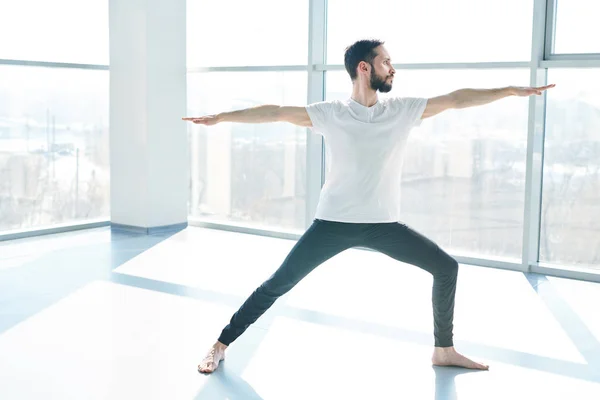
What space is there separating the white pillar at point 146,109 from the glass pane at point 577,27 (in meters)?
2.98

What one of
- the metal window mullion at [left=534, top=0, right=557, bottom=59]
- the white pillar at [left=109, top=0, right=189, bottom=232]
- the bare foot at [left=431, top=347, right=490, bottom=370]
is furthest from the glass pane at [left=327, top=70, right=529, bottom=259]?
the bare foot at [left=431, top=347, right=490, bottom=370]

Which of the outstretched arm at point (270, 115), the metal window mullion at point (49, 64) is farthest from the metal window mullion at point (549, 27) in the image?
the metal window mullion at point (49, 64)

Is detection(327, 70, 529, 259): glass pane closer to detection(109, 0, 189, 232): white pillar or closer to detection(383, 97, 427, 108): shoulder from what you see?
detection(109, 0, 189, 232): white pillar

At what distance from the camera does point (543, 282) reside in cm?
480

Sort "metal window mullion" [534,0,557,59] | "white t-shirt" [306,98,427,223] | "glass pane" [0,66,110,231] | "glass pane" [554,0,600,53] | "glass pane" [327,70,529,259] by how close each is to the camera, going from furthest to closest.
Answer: "glass pane" [0,66,110,231]
"glass pane" [327,70,529,259]
"metal window mullion" [534,0,557,59]
"glass pane" [554,0,600,53]
"white t-shirt" [306,98,427,223]

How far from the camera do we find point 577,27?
15.9 feet

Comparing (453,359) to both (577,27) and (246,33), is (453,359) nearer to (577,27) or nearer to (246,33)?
(577,27)

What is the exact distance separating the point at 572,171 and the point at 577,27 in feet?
2.89

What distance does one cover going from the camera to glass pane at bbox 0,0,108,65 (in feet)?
19.0

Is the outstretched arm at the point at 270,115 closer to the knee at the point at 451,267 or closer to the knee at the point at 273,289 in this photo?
the knee at the point at 273,289

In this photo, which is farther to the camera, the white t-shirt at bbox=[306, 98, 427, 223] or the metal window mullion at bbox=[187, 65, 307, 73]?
the metal window mullion at bbox=[187, 65, 307, 73]

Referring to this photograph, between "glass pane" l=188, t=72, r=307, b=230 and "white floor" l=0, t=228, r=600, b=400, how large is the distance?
130 centimetres

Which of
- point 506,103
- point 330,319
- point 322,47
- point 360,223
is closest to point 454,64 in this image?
point 506,103

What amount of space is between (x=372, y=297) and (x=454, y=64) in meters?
1.81
